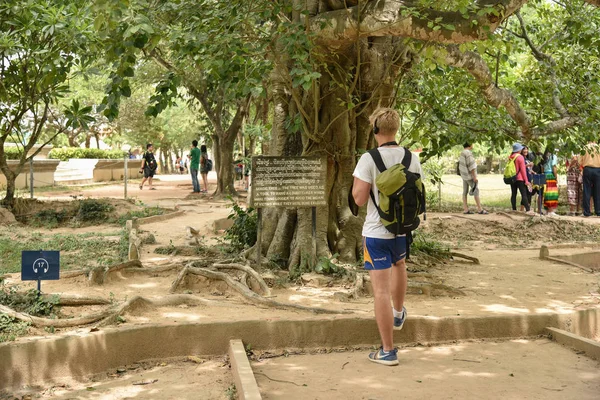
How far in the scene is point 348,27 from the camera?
7113mm

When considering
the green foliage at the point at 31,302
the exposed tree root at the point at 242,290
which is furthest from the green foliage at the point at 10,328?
the exposed tree root at the point at 242,290

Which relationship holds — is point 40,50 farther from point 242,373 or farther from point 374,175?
point 242,373

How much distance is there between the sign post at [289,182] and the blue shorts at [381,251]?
→ 262 centimetres

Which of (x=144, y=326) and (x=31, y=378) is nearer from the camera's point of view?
(x=31, y=378)

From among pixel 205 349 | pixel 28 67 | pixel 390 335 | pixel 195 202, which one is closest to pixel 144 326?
pixel 205 349

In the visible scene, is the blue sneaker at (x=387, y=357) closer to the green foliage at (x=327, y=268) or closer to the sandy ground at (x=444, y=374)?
the sandy ground at (x=444, y=374)

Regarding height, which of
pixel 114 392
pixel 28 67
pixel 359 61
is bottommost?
pixel 114 392

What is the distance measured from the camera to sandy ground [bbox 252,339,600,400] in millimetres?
4332

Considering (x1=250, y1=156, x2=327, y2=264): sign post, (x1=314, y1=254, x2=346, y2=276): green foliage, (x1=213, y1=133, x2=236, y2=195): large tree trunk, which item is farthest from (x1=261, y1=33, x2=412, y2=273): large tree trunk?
(x1=213, y1=133, x2=236, y2=195): large tree trunk

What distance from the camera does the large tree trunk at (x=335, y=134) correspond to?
26.1ft

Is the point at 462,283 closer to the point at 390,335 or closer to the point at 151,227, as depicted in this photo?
the point at 390,335

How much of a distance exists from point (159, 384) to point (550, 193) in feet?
42.5

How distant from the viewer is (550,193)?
1552 centimetres

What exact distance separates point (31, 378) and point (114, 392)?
61 cm
